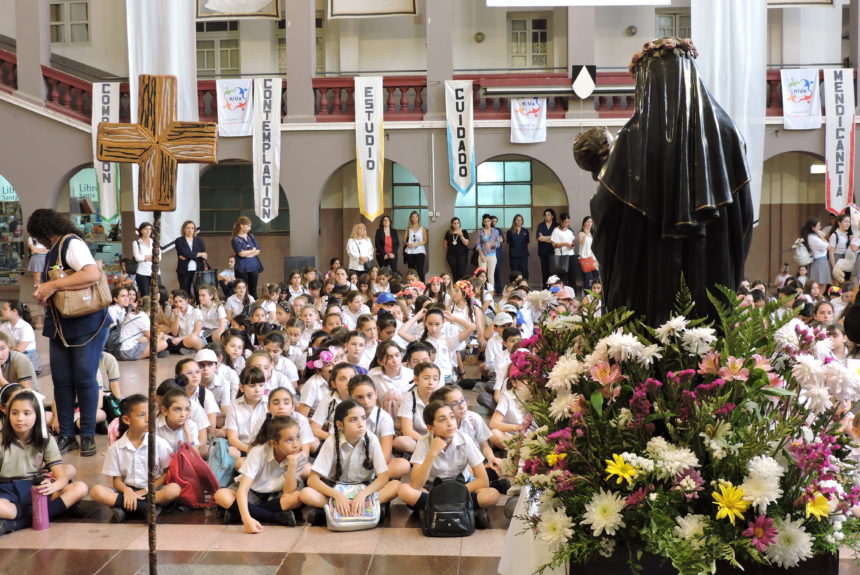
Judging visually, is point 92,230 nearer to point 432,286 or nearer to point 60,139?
point 60,139

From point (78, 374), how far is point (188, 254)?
8.65 metres

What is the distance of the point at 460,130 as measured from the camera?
19.0 metres

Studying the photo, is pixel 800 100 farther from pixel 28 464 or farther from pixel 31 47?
pixel 28 464

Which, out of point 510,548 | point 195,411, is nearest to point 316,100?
point 195,411

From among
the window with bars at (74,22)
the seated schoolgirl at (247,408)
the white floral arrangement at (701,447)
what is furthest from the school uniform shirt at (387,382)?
the window with bars at (74,22)

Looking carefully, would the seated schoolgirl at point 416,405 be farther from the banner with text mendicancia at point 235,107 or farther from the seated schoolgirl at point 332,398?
the banner with text mendicancia at point 235,107

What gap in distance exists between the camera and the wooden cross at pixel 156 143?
4.07 meters

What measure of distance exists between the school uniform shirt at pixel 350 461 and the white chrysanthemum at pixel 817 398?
133 inches

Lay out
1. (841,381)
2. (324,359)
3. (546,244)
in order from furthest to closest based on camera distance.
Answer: (546,244) < (324,359) < (841,381)

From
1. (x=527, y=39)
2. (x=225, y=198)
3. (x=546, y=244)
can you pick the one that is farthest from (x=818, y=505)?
(x=225, y=198)

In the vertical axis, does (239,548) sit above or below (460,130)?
below

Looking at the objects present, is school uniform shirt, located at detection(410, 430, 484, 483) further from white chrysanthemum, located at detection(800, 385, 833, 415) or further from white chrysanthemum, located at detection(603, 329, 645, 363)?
white chrysanthemum, located at detection(800, 385, 833, 415)

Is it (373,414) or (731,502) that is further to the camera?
(373,414)

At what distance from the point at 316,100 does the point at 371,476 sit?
14.4m
